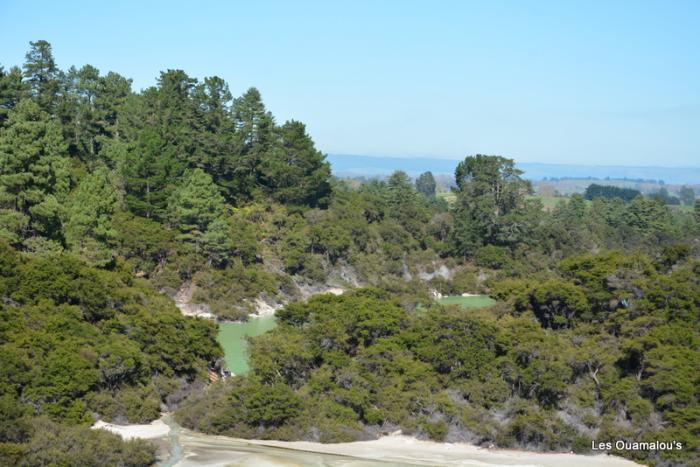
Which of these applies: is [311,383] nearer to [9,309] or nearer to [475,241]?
[9,309]

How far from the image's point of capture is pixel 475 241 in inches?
1925

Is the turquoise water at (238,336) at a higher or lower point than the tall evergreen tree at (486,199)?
lower

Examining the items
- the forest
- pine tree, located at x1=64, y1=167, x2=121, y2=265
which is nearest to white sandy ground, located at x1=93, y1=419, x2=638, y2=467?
the forest

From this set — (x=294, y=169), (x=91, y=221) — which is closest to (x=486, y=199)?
(x=294, y=169)

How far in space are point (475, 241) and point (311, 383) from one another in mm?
28458

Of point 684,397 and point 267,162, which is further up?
point 267,162

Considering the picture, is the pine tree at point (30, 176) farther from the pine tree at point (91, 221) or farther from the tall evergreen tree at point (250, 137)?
the tall evergreen tree at point (250, 137)

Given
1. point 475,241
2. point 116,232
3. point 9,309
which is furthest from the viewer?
point 475,241

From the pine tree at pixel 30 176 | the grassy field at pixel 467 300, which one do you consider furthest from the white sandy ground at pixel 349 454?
the grassy field at pixel 467 300

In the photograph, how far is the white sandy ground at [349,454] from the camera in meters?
18.7

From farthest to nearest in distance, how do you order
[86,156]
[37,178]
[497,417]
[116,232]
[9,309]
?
[86,156]
[116,232]
[37,178]
[9,309]
[497,417]

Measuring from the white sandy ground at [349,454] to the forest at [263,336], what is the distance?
1.19 feet

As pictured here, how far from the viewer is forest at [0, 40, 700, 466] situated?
20.2 m

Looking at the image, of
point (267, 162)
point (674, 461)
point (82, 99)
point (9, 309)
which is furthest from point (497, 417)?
point (82, 99)
